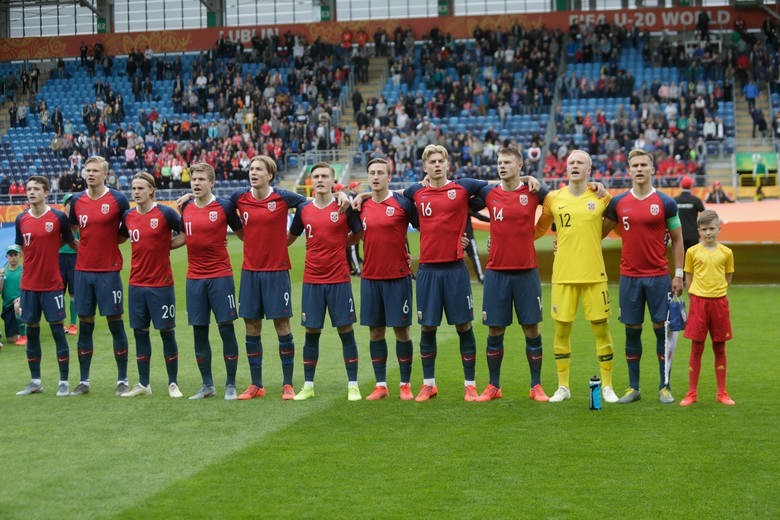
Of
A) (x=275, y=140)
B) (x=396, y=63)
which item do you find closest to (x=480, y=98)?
(x=396, y=63)

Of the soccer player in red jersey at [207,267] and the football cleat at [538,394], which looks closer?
the football cleat at [538,394]

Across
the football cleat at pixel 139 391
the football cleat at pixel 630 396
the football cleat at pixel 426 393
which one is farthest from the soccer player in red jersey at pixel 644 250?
the football cleat at pixel 139 391

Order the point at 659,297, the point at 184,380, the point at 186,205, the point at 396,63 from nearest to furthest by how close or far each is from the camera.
Result: the point at 659,297
the point at 186,205
the point at 184,380
the point at 396,63

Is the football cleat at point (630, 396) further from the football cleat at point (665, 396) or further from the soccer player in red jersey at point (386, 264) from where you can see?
the soccer player in red jersey at point (386, 264)

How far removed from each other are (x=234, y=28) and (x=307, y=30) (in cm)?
306

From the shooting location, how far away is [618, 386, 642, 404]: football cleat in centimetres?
859

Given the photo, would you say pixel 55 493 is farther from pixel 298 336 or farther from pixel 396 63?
pixel 396 63

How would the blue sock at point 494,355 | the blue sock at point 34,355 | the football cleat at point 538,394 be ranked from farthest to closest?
the blue sock at point 34,355 → the blue sock at point 494,355 → the football cleat at point 538,394

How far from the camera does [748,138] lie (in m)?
33.9

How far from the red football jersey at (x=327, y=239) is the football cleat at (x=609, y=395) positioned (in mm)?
2234

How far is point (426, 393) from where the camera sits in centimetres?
890

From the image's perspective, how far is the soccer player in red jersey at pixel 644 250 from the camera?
8.49m

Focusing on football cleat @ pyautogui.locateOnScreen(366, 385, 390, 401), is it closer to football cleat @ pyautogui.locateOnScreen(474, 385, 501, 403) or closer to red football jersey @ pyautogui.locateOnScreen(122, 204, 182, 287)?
football cleat @ pyautogui.locateOnScreen(474, 385, 501, 403)

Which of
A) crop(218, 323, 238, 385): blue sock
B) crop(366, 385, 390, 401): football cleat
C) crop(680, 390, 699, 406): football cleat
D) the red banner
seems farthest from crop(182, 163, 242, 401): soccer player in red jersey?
the red banner
